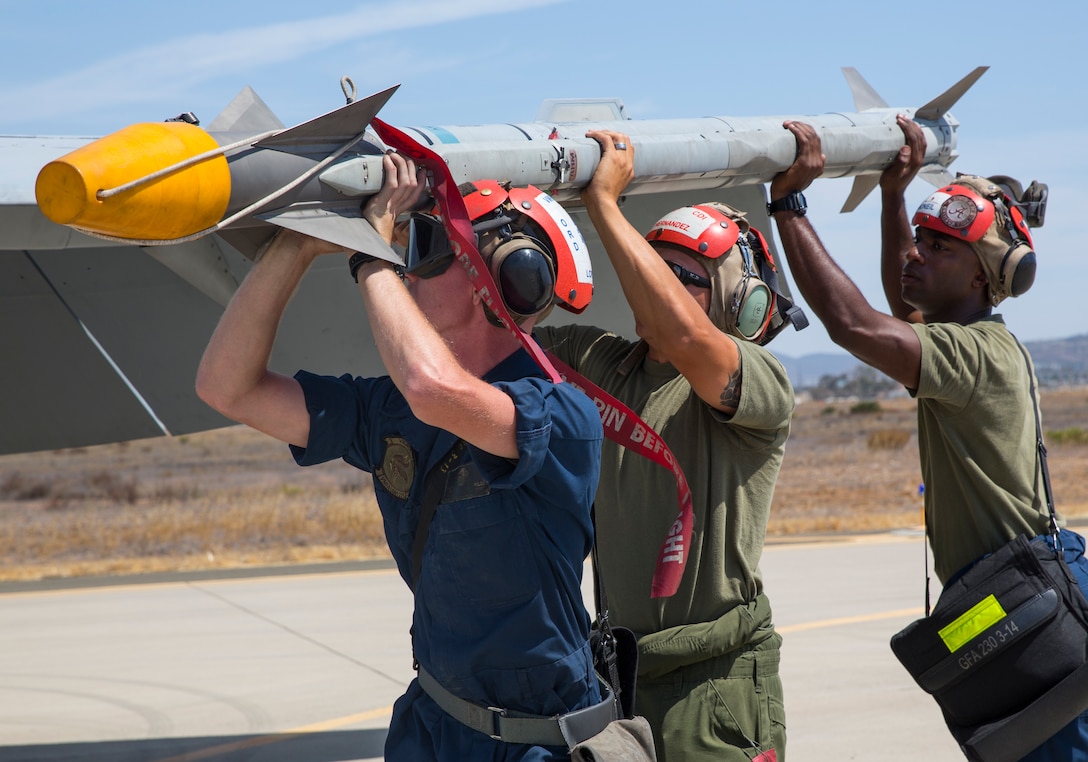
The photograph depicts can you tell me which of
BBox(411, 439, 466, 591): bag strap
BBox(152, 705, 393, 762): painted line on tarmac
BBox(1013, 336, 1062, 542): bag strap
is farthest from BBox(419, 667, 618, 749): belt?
BBox(152, 705, 393, 762): painted line on tarmac

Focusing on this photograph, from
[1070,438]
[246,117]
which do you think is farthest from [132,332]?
[1070,438]

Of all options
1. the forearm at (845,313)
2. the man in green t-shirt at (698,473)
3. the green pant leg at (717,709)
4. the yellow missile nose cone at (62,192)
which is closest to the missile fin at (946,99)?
the forearm at (845,313)

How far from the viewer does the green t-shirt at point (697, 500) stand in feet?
11.0

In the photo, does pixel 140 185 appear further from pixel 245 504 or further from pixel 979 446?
pixel 245 504

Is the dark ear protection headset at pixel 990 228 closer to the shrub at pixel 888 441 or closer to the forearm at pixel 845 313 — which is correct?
the forearm at pixel 845 313

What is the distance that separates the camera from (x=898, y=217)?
4691 mm

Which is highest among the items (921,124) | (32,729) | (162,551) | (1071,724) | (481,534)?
(921,124)

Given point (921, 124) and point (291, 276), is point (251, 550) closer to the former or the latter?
point (921, 124)

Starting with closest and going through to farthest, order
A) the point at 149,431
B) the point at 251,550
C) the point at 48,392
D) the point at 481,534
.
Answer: the point at 481,534 → the point at 48,392 → the point at 149,431 → the point at 251,550

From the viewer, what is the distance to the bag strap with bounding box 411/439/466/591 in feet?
8.64

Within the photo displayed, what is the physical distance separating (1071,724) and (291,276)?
2718 millimetres

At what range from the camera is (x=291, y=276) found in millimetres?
2674

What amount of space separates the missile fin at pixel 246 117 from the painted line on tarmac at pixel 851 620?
27.5 feet

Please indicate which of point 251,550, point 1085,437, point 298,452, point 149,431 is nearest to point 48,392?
point 149,431
